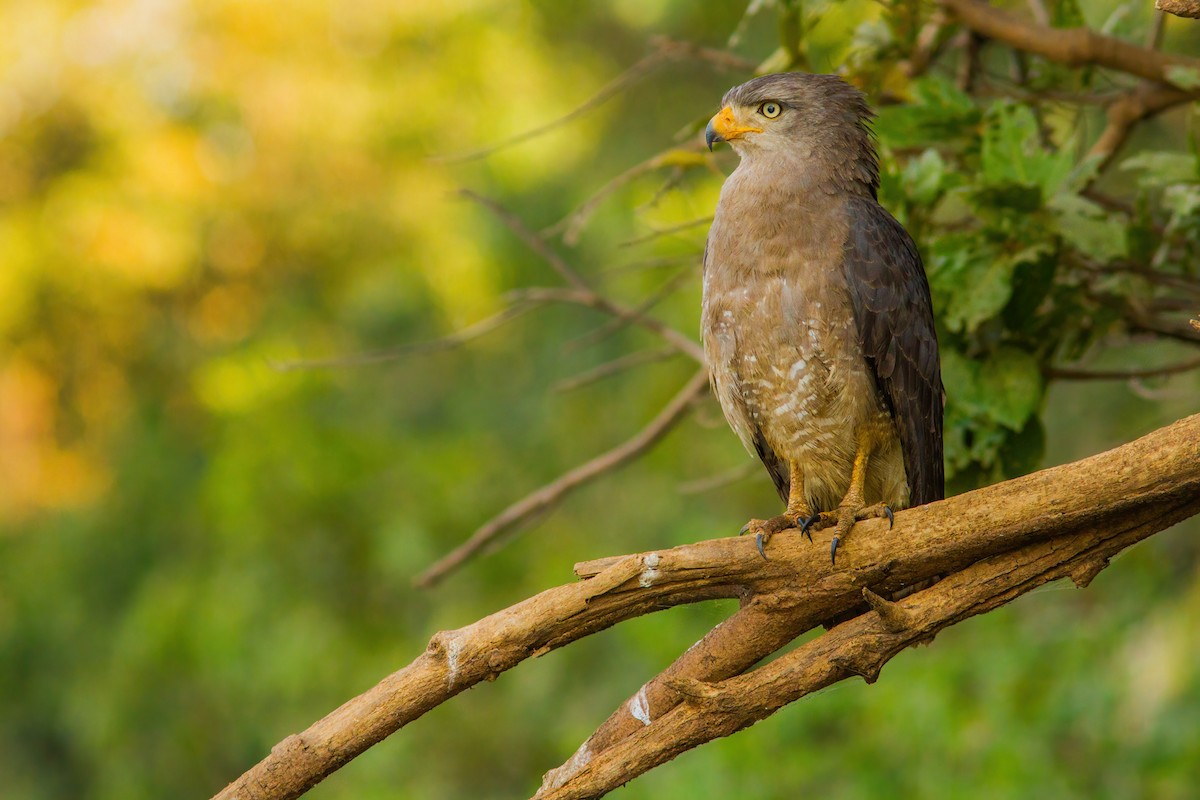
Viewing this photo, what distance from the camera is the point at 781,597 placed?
252 centimetres

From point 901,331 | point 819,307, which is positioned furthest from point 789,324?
point 901,331

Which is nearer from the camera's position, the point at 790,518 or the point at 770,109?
the point at 790,518

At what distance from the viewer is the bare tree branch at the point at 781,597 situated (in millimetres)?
2279

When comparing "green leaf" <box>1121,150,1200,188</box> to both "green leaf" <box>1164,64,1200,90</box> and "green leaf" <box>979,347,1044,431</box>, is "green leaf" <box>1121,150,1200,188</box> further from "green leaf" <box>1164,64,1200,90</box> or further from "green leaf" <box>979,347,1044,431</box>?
"green leaf" <box>979,347,1044,431</box>

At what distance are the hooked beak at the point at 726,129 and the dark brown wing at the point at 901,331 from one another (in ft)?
1.15

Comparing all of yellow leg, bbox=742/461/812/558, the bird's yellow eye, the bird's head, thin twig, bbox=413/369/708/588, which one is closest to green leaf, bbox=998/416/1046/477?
yellow leg, bbox=742/461/812/558

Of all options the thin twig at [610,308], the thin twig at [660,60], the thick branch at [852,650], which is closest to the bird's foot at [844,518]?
the thick branch at [852,650]

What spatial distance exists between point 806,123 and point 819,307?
1.61 feet

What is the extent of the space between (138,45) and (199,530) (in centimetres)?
360

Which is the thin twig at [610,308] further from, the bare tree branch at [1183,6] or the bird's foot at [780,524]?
the bare tree branch at [1183,6]

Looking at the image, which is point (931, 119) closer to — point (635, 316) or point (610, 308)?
point (635, 316)

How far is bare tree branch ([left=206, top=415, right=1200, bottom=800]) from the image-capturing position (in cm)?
228

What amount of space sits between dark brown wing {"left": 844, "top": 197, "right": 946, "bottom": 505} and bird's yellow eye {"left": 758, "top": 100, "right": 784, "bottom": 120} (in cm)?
31

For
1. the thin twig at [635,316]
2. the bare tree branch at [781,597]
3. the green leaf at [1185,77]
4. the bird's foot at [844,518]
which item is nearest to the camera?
the bare tree branch at [781,597]
